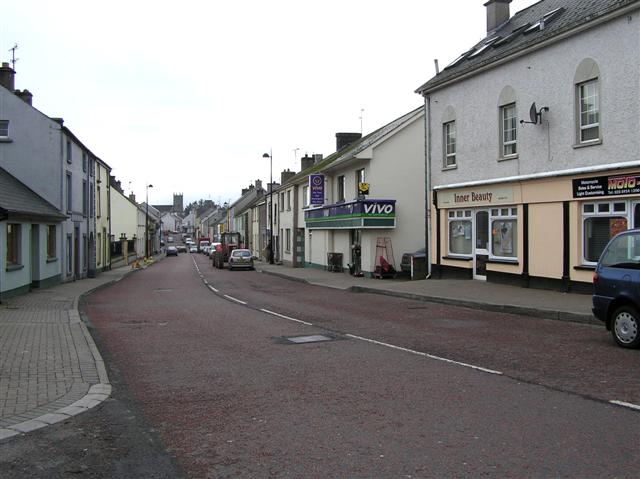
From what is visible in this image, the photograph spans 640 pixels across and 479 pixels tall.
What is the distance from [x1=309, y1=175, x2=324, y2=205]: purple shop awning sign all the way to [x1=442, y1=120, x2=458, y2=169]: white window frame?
12411 mm

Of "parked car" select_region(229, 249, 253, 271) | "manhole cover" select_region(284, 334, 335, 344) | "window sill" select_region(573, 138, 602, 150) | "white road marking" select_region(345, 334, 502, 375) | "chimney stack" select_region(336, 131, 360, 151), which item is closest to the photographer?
"white road marking" select_region(345, 334, 502, 375)

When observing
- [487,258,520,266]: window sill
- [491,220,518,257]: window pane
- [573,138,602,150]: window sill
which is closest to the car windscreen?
[573,138,602,150]: window sill

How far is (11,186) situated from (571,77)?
2053 cm

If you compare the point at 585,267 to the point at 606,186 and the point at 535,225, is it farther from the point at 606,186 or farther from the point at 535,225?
the point at 535,225

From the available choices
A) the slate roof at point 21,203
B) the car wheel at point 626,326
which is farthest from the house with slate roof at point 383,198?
the car wheel at point 626,326

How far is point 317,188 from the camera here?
3359cm

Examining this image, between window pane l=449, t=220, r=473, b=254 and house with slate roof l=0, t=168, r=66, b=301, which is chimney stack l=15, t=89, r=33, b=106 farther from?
window pane l=449, t=220, r=473, b=254

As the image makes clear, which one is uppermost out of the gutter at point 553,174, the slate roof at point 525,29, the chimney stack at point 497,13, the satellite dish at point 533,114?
the chimney stack at point 497,13

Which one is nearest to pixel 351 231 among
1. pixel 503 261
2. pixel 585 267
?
pixel 503 261

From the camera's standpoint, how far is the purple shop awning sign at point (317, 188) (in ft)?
110

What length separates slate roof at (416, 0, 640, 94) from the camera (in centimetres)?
1540

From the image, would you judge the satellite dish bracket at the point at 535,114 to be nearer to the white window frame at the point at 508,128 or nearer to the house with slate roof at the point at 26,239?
the white window frame at the point at 508,128

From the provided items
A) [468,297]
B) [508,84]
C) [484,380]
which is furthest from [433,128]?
[484,380]

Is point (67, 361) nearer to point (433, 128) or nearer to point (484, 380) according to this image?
point (484, 380)
